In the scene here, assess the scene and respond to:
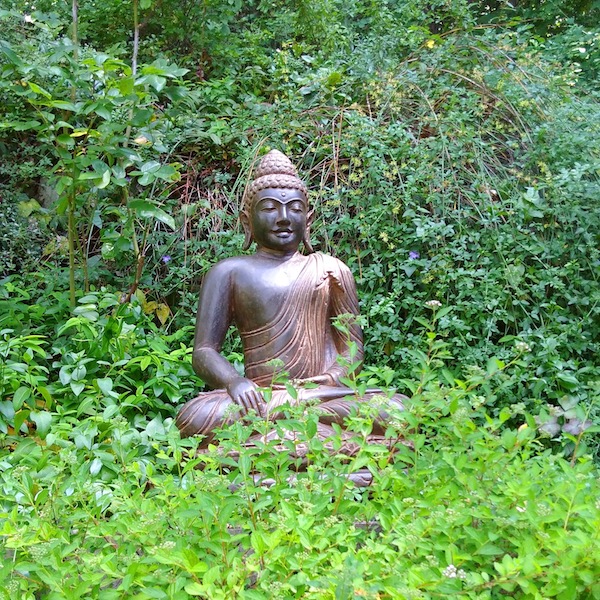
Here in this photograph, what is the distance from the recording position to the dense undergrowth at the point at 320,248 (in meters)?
1.65

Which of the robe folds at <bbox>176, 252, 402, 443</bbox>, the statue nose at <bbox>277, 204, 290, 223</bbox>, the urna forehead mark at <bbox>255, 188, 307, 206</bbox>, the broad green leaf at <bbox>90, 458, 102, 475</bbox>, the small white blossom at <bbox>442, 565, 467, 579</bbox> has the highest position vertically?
the urna forehead mark at <bbox>255, 188, 307, 206</bbox>

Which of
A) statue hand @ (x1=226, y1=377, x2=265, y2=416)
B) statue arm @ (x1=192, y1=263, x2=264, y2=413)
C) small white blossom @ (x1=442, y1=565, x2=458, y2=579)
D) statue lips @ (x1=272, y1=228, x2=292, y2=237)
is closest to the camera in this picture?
small white blossom @ (x1=442, y1=565, x2=458, y2=579)

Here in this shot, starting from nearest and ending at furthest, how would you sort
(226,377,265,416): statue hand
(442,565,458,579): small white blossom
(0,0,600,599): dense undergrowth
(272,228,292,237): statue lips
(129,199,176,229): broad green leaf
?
(442,565,458,579): small white blossom, (0,0,600,599): dense undergrowth, (226,377,265,416): statue hand, (272,228,292,237): statue lips, (129,199,176,229): broad green leaf

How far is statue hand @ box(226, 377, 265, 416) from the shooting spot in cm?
312

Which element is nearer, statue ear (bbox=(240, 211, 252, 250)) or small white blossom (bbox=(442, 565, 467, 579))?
small white blossom (bbox=(442, 565, 467, 579))

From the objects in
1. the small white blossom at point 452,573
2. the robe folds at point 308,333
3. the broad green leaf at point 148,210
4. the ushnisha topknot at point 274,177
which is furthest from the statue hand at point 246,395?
the small white blossom at point 452,573

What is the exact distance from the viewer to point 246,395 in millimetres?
3143

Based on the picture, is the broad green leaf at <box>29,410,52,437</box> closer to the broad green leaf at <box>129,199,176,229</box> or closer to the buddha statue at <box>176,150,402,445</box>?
the buddha statue at <box>176,150,402,445</box>

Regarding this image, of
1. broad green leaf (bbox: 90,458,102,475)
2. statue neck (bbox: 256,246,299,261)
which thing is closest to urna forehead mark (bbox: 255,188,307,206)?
statue neck (bbox: 256,246,299,261)

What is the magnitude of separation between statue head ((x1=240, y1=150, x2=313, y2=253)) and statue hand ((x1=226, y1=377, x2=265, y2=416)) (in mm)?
754

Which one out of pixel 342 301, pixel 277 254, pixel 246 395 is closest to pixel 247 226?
pixel 277 254

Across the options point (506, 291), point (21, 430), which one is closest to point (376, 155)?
point (506, 291)

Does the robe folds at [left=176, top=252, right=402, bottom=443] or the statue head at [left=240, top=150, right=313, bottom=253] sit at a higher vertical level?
the statue head at [left=240, top=150, right=313, bottom=253]

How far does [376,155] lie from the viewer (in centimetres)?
480
